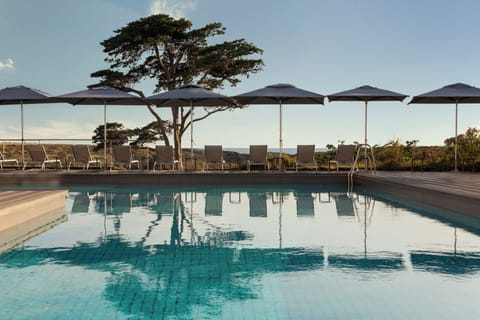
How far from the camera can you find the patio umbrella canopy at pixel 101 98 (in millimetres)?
12250

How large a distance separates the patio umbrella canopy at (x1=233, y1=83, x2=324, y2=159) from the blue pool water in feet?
16.4

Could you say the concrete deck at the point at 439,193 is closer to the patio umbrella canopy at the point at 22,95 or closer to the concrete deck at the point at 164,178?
the concrete deck at the point at 164,178

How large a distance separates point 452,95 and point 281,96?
165 inches

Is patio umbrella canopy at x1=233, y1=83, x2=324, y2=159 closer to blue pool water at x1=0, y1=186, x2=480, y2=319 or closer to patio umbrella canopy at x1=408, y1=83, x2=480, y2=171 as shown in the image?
patio umbrella canopy at x1=408, y1=83, x2=480, y2=171

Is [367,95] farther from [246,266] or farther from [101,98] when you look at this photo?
[246,266]

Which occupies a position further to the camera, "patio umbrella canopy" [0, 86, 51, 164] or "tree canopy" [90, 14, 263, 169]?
"tree canopy" [90, 14, 263, 169]

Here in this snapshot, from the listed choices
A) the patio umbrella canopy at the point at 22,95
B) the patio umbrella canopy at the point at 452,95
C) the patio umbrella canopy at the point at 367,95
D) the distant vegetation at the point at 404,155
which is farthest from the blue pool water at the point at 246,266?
the distant vegetation at the point at 404,155

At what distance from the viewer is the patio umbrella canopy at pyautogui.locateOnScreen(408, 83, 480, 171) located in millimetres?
12117

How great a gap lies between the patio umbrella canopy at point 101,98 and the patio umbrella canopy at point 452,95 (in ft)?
24.0

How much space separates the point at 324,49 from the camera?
1819cm

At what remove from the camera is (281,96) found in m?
12.1

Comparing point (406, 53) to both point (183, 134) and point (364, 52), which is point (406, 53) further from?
point (183, 134)

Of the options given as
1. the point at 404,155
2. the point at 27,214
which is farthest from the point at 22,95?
the point at 404,155

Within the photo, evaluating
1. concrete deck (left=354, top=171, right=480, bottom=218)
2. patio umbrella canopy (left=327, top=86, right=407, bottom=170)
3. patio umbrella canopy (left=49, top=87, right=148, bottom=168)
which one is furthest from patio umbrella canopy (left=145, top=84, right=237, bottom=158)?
concrete deck (left=354, top=171, right=480, bottom=218)
